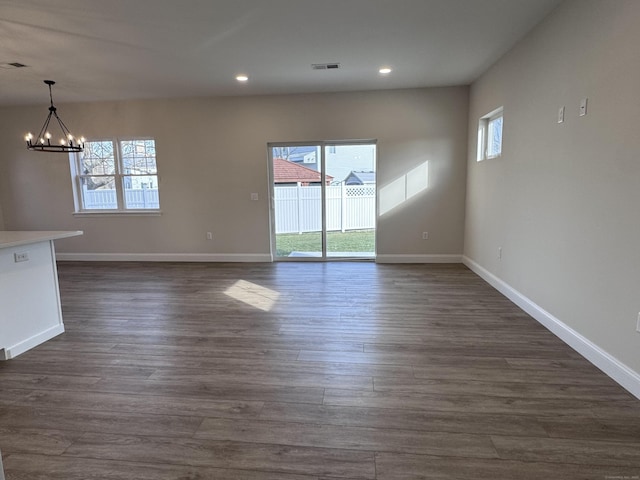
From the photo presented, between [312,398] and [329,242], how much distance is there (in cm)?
398

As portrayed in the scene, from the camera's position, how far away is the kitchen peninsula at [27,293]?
2477mm

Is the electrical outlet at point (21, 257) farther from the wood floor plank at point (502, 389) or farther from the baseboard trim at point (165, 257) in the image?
the baseboard trim at point (165, 257)

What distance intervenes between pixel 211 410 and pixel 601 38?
3.36 meters

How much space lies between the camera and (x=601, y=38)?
228 cm

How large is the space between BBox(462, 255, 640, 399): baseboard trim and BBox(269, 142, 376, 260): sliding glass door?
246 centimetres

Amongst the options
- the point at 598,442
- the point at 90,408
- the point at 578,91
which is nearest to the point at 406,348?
the point at 598,442

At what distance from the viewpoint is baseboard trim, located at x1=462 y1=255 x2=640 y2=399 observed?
79.4 inches

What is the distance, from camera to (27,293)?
2.64m

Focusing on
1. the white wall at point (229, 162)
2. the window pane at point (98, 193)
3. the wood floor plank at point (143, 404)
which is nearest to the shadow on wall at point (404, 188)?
the white wall at point (229, 162)

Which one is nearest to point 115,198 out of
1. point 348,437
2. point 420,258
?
point 420,258

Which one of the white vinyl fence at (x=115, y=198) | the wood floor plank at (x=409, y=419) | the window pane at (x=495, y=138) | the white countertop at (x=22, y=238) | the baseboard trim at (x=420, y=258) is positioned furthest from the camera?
the white vinyl fence at (x=115, y=198)

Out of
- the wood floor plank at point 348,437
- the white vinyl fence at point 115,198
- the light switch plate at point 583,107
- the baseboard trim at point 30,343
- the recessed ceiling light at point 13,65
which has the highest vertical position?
the recessed ceiling light at point 13,65

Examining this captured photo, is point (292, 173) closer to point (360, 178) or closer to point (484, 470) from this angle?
point (360, 178)

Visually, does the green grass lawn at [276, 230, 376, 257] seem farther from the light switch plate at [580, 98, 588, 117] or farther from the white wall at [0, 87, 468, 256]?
the light switch plate at [580, 98, 588, 117]
